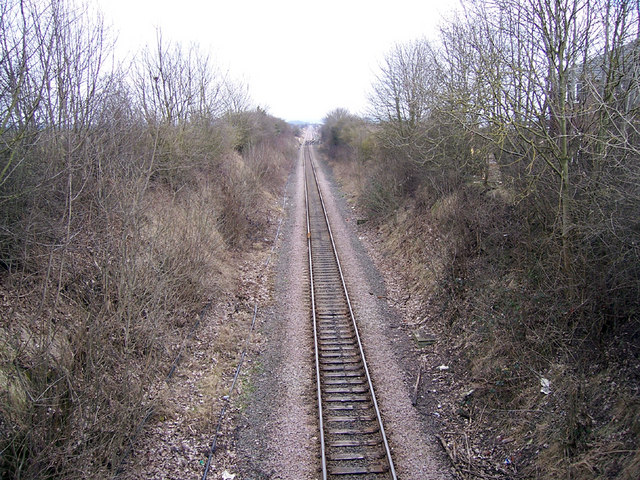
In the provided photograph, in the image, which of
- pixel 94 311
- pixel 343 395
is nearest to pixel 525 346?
pixel 343 395

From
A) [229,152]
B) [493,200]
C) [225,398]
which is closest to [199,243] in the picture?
[225,398]

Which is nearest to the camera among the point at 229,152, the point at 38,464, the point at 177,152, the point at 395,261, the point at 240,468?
the point at 38,464

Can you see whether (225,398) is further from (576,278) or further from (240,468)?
(576,278)

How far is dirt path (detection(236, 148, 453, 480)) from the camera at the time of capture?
23.1 ft

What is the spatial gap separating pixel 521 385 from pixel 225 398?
18.8 ft

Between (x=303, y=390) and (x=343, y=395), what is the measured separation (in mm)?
848

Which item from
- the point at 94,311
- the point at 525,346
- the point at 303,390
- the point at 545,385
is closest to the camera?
the point at 94,311

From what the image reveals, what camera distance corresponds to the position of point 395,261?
1645cm

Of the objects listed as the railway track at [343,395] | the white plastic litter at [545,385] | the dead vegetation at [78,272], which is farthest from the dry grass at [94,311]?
the white plastic litter at [545,385]

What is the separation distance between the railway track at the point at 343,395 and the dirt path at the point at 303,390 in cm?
21

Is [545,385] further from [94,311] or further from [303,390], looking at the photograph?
[94,311]

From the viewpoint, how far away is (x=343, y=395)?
864 centimetres

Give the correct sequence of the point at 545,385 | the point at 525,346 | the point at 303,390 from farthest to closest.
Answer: the point at 303,390
the point at 525,346
the point at 545,385

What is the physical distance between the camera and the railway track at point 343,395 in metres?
6.93
